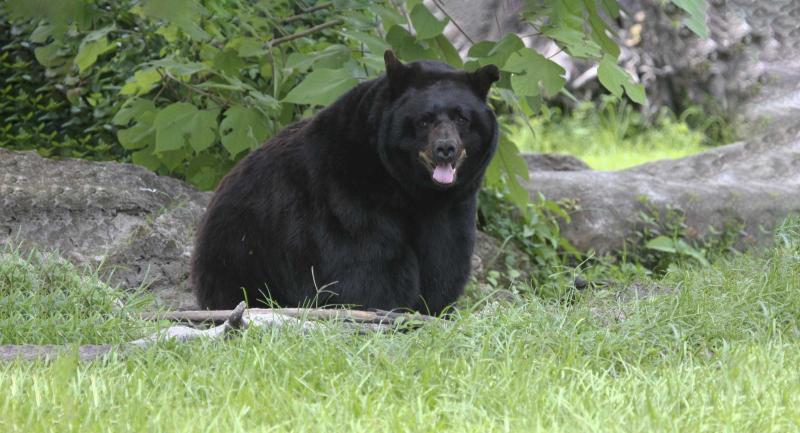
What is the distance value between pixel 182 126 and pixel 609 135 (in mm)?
8473

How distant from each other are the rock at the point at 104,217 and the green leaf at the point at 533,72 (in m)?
2.37

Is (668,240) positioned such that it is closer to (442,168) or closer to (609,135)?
(442,168)

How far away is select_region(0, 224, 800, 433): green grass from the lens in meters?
3.33

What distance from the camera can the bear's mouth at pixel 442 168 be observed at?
5.36m

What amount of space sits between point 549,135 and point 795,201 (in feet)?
17.3

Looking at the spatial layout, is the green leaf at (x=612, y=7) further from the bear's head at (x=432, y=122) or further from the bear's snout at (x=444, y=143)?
the bear's snout at (x=444, y=143)

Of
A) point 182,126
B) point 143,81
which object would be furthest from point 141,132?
point 182,126

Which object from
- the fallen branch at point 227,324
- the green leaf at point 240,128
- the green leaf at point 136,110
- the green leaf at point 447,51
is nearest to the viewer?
the fallen branch at point 227,324

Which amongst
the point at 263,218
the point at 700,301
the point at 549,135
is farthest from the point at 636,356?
the point at 549,135

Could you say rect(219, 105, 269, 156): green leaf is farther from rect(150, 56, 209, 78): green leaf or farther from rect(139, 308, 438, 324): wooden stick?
rect(139, 308, 438, 324): wooden stick

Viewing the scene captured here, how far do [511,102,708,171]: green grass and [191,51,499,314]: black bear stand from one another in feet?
26.2

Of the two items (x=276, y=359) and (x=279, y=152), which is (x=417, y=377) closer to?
(x=276, y=359)

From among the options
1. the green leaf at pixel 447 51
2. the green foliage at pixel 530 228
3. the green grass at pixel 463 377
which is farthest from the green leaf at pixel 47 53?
the green foliage at pixel 530 228

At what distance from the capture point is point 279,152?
5.82 meters
